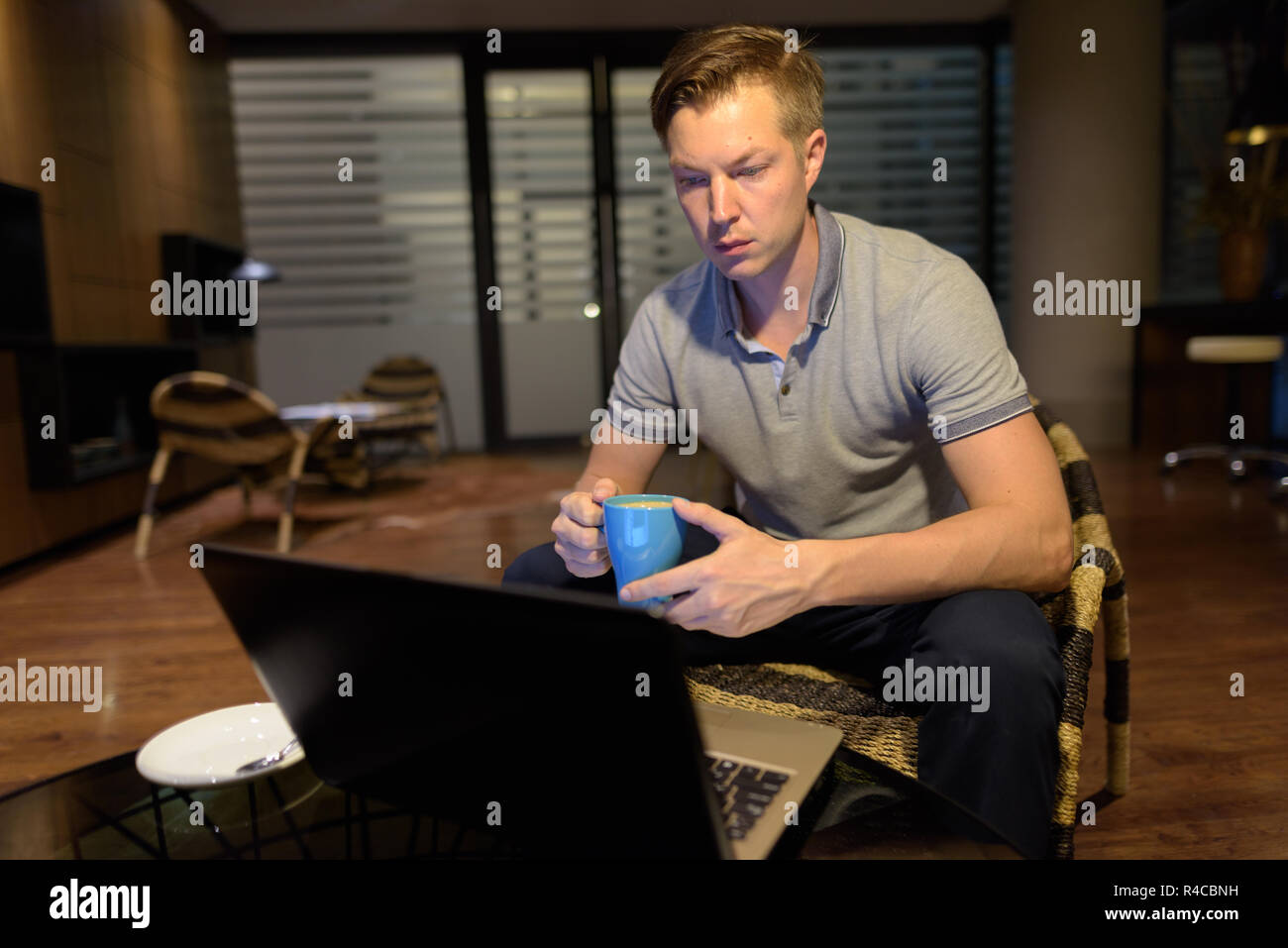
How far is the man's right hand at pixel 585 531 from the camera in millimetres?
1075

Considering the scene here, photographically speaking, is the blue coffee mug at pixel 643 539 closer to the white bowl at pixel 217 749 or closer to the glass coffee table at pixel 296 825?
the glass coffee table at pixel 296 825

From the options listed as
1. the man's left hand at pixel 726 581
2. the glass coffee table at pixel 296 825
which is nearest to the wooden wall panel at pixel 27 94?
the glass coffee table at pixel 296 825

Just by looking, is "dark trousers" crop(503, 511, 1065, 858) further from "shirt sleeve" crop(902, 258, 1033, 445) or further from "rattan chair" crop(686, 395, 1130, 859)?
"shirt sleeve" crop(902, 258, 1033, 445)

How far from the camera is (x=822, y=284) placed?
129 centimetres

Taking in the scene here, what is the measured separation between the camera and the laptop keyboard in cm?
71

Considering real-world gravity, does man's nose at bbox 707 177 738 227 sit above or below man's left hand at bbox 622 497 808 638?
above

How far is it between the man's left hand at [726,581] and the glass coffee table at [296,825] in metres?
0.16

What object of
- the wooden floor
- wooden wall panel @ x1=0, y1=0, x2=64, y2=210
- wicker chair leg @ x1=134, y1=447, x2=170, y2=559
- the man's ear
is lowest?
the wooden floor

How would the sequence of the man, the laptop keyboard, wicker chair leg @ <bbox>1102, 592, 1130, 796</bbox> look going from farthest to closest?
1. wicker chair leg @ <bbox>1102, 592, 1130, 796</bbox>
2. the man
3. the laptop keyboard

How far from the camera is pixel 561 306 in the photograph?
698cm

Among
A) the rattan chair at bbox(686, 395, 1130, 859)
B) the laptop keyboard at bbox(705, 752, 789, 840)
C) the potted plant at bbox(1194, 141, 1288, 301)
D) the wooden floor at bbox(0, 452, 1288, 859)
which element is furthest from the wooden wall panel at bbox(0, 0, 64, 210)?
the potted plant at bbox(1194, 141, 1288, 301)

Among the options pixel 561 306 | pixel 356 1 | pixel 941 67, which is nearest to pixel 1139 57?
pixel 941 67

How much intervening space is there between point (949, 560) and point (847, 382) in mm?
350
